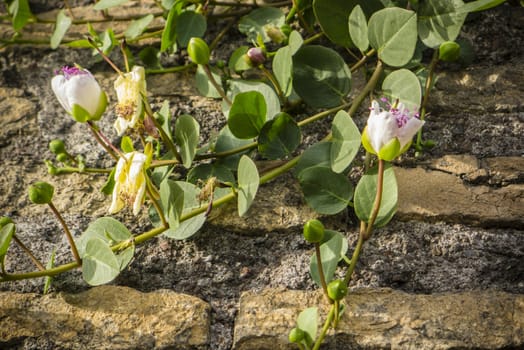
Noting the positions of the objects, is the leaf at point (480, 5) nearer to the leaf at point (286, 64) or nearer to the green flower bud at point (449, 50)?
the green flower bud at point (449, 50)

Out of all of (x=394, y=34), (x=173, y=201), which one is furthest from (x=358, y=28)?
(x=173, y=201)

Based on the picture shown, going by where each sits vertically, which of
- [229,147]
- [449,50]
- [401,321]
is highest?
[449,50]

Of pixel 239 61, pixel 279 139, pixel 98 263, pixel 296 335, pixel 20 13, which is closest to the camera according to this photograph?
pixel 296 335

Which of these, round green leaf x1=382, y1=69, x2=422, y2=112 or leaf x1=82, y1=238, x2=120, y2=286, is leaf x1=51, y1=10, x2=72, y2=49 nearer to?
leaf x1=82, y1=238, x2=120, y2=286

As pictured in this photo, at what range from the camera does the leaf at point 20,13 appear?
1292 millimetres

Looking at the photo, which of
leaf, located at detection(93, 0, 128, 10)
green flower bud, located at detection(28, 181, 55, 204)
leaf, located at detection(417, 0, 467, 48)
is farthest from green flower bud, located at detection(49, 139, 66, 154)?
A: leaf, located at detection(417, 0, 467, 48)

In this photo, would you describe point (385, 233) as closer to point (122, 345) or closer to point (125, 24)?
point (122, 345)

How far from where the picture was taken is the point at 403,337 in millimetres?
862

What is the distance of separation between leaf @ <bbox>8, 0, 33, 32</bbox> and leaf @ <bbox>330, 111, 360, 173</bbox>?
2.39 ft

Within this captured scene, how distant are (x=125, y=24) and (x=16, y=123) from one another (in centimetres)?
32

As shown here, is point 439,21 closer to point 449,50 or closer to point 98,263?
point 449,50

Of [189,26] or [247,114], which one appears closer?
[247,114]

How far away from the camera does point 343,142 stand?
0.97m

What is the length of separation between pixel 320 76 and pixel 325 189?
0.22m
